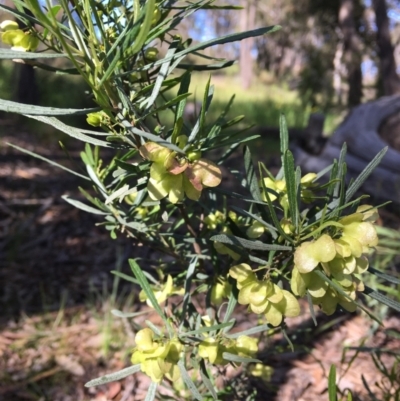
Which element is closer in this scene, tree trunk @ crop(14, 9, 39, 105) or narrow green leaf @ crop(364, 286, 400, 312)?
narrow green leaf @ crop(364, 286, 400, 312)

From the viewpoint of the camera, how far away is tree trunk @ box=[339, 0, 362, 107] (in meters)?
4.62

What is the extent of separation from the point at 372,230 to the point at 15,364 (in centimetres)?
109

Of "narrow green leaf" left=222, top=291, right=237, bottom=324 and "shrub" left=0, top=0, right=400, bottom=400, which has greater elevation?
"shrub" left=0, top=0, right=400, bottom=400

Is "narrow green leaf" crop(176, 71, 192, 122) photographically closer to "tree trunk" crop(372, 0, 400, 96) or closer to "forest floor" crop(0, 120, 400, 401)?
"forest floor" crop(0, 120, 400, 401)

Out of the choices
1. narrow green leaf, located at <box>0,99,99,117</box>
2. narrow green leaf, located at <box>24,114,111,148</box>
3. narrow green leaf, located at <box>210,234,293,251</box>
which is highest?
narrow green leaf, located at <box>0,99,99,117</box>

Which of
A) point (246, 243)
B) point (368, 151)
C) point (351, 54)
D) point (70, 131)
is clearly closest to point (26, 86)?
point (368, 151)

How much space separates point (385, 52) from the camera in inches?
158

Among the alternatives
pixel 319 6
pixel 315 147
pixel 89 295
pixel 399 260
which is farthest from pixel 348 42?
pixel 89 295

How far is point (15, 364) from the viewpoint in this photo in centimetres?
113

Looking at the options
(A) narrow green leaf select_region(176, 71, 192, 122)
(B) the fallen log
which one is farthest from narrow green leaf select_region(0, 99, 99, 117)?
(B) the fallen log

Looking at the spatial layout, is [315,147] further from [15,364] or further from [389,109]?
[15,364]

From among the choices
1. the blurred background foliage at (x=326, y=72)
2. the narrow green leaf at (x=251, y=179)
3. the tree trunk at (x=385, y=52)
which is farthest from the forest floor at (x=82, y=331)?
the tree trunk at (x=385, y=52)

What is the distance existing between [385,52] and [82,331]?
399 centimetres

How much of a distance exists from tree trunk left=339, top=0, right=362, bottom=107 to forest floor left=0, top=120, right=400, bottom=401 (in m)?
3.81
